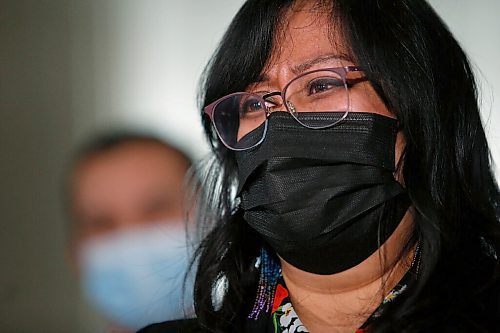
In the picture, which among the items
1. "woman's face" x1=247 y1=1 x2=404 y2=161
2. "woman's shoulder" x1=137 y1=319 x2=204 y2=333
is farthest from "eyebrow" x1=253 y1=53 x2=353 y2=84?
"woman's shoulder" x1=137 y1=319 x2=204 y2=333

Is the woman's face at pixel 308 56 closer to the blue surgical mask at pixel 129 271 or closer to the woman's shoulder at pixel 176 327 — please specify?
the woman's shoulder at pixel 176 327

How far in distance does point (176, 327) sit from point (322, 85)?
0.44 m

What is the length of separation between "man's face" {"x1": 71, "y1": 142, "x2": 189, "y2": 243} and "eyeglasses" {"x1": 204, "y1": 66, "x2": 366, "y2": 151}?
100 centimetres

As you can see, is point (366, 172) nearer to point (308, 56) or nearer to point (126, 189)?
point (308, 56)

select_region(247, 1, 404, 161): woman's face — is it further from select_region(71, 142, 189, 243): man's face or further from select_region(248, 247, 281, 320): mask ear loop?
select_region(71, 142, 189, 243): man's face

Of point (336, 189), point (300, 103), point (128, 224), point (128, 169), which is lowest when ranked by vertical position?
point (128, 224)

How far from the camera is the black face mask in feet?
3.76

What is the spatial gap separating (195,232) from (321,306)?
1.32 feet

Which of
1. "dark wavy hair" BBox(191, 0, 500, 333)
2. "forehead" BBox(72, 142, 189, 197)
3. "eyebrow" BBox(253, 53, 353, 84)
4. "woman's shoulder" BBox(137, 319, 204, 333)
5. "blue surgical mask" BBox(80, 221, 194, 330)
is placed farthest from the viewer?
"forehead" BBox(72, 142, 189, 197)

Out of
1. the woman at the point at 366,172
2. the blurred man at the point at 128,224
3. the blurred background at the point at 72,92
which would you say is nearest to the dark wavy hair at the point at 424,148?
the woman at the point at 366,172

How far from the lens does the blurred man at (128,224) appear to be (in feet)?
7.27

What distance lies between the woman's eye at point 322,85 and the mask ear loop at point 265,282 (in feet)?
0.94

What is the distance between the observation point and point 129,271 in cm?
222

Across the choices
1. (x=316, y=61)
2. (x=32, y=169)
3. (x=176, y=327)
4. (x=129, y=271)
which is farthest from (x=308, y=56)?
(x=32, y=169)
